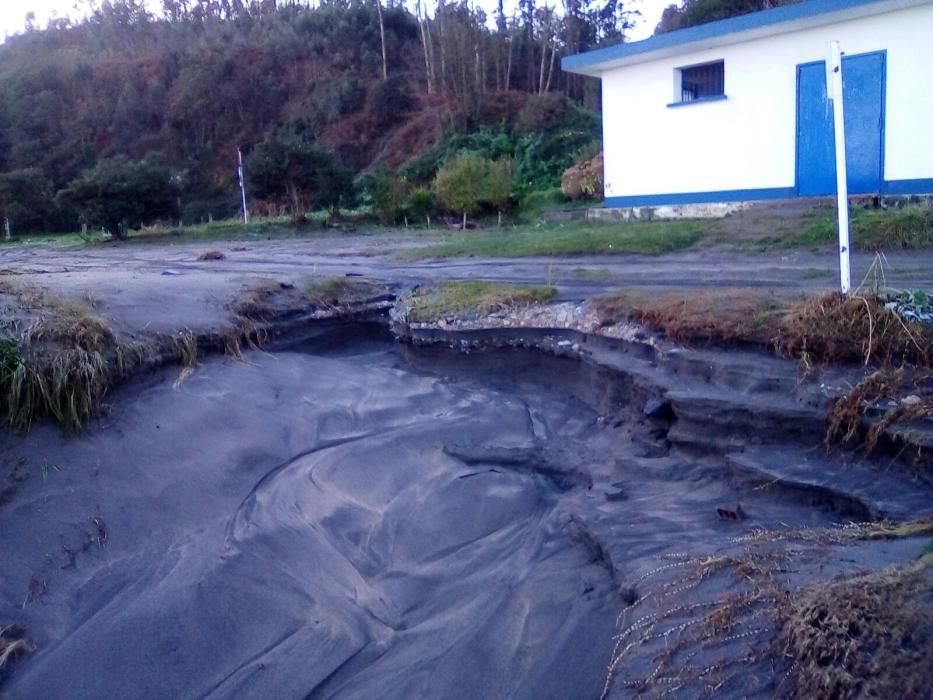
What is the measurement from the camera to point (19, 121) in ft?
136

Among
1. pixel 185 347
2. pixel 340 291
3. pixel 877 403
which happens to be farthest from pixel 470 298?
pixel 877 403

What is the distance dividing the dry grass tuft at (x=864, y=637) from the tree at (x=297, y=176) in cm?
1934

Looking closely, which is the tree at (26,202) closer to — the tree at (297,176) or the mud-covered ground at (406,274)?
the tree at (297,176)

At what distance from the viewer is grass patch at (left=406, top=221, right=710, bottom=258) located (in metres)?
11.8

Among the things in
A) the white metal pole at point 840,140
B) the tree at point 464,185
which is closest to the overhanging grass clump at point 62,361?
the white metal pole at point 840,140

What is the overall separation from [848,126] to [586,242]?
4262 millimetres

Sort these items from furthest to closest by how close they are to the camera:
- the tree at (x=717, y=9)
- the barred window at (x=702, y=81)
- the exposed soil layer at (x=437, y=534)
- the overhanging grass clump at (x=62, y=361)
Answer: the tree at (x=717, y=9) < the barred window at (x=702, y=81) < the overhanging grass clump at (x=62, y=361) < the exposed soil layer at (x=437, y=534)

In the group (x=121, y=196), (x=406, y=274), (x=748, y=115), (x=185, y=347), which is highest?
(x=748, y=115)

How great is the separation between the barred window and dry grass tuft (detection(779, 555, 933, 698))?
40.6ft

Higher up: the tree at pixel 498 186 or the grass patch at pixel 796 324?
the tree at pixel 498 186

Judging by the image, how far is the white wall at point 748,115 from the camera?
12.4 meters

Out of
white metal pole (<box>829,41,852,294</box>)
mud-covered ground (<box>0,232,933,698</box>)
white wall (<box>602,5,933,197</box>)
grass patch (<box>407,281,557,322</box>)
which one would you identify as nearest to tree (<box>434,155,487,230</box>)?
white wall (<box>602,5,933,197</box>)

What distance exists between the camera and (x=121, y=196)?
72.4 ft

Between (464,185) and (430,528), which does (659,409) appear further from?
(464,185)
